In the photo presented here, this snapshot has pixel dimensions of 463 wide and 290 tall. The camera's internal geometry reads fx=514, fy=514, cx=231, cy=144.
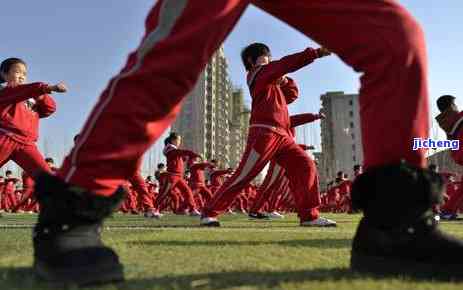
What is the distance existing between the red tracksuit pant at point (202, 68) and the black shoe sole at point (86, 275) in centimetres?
24

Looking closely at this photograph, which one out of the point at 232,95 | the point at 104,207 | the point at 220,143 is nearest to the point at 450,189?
the point at 104,207

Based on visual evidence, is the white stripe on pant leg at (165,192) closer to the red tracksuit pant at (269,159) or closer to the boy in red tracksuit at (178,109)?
the red tracksuit pant at (269,159)

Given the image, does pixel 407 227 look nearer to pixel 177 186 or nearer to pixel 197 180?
pixel 177 186

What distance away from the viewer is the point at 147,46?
65.2 inches

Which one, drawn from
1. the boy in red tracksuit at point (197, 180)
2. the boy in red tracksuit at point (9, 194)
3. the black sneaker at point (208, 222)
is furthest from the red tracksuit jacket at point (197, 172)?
the boy in red tracksuit at point (9, 194)

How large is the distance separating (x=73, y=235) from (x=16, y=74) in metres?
5.57

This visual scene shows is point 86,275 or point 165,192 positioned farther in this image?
point 165,192

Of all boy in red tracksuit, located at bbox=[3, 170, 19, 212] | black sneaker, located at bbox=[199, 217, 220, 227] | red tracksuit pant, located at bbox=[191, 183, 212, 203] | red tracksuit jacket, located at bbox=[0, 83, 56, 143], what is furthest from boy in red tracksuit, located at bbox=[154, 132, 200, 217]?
boy in red tracksuit, located at bbox=[3, 170, 19, 212]

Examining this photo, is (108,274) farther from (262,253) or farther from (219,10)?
(262,253)

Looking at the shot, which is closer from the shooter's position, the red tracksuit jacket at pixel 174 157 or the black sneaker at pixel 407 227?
the black sneaker at pixel 407 227

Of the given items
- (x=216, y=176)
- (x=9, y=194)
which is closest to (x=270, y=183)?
(x=216, y=176)

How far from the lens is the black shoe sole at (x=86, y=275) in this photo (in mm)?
1551

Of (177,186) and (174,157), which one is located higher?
(174,157)

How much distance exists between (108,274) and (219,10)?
90cm
